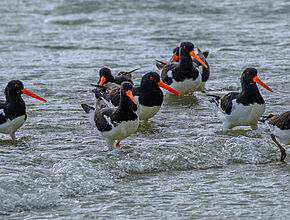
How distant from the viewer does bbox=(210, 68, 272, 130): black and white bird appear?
8.27 metres

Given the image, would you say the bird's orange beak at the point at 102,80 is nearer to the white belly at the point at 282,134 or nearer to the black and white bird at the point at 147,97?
the black and white bird at the point at 147,97

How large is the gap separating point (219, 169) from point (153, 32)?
10.6 meters

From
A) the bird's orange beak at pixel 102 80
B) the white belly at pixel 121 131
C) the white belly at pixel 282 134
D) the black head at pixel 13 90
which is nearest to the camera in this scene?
the white belly at pixel 282 134

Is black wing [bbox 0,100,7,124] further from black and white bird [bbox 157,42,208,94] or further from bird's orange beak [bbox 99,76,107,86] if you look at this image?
black and white bird [bbox 157,42,208,94]

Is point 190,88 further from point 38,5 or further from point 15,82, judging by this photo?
point 38,5

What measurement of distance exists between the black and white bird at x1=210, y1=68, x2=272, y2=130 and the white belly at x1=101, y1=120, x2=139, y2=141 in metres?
1.54

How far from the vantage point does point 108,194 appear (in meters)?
6.19

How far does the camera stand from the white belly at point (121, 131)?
24.8 feet

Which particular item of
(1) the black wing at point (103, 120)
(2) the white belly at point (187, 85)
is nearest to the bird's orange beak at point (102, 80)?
(2) the white belly at point (187, 85)

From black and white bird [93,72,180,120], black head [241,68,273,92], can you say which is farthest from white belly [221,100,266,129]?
black and white bird [93,72,180,120]

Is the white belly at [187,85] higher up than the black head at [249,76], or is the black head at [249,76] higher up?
the black head at [249,76]

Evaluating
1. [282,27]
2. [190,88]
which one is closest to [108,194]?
[190,88]

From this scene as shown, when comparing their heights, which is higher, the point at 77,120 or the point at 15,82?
the point at 15,82

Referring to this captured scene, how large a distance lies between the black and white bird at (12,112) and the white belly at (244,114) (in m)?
2.94
